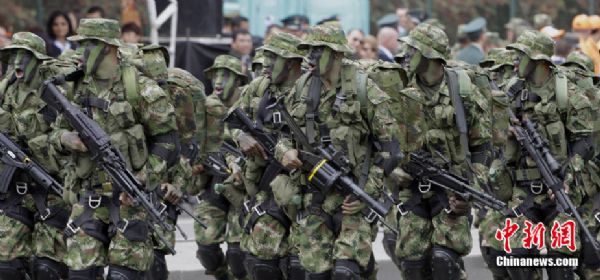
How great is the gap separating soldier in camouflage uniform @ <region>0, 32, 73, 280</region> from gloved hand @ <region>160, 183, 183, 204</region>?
90cm

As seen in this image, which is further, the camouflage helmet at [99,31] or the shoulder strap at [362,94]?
the shoulder strap at [362,94]

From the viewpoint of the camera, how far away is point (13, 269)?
12.8m

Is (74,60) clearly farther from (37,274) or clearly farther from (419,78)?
(419,78)

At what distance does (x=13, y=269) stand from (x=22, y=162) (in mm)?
822

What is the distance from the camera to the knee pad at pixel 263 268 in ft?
41.4

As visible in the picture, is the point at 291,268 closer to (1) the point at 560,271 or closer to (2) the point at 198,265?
(1) the point at 560,271

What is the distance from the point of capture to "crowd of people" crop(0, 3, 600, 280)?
11.5 m

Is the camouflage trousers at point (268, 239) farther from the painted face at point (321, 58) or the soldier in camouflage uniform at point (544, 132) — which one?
the soldier in camouflage uniform at point (544, 132)

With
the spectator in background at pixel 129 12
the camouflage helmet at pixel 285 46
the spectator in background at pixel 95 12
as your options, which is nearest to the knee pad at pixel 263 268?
the camouflage helmet at pixel 285 46

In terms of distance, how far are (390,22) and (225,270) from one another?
6763 millimetres

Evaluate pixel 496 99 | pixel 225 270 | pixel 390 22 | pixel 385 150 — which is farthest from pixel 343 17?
pixel 385 150

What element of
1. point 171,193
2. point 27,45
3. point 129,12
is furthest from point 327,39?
point 129,12

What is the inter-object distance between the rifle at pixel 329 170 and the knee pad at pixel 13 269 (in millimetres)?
2460

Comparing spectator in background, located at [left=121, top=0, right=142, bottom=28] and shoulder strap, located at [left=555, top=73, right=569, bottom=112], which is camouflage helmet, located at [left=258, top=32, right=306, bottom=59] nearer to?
shoulder strap, located at [left=555, top=73, right=569, bottom=112]
